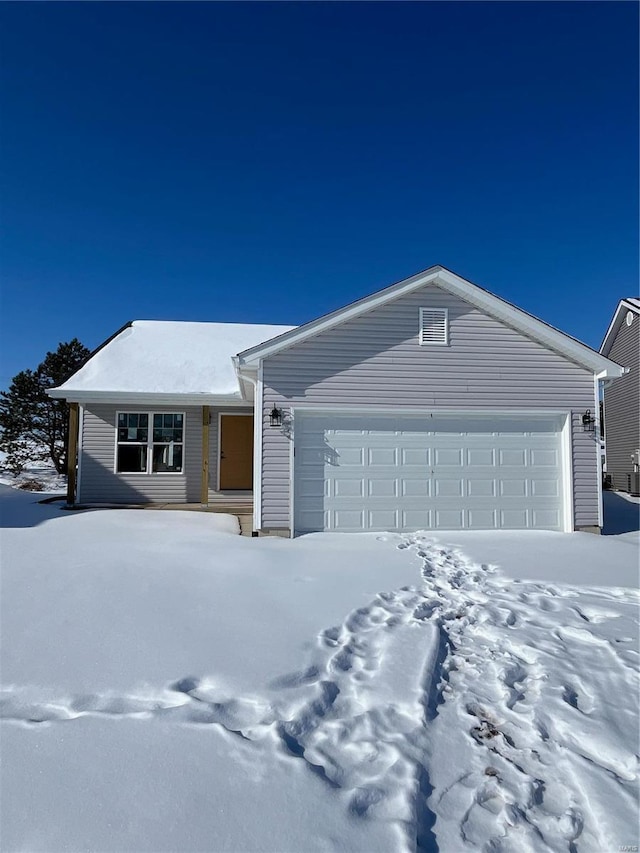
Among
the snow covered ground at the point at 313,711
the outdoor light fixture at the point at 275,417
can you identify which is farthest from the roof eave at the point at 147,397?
the snow covered ground at the point at 313,711

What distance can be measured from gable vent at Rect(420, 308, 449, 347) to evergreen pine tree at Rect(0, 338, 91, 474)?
19.1 metres

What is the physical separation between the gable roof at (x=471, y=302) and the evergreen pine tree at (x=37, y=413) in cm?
1788

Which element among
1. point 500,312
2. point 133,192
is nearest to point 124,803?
point 500,312

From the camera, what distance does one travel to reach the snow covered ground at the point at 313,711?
179cm

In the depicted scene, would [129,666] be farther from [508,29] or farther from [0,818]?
[508,29]

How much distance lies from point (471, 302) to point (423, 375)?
5.32 ft

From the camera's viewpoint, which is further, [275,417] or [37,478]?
[37,478]

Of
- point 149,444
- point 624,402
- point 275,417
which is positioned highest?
point 624,402

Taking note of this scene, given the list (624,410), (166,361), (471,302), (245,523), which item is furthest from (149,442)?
(624,410)

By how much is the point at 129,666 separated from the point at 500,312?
7.89 metres

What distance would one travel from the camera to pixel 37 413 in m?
22.2

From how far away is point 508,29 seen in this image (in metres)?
8.17

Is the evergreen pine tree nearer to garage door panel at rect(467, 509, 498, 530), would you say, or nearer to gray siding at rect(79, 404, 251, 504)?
gray siding at rect(79, 404, 251, 504)

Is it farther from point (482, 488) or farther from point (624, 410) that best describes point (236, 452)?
point (624, 410)
